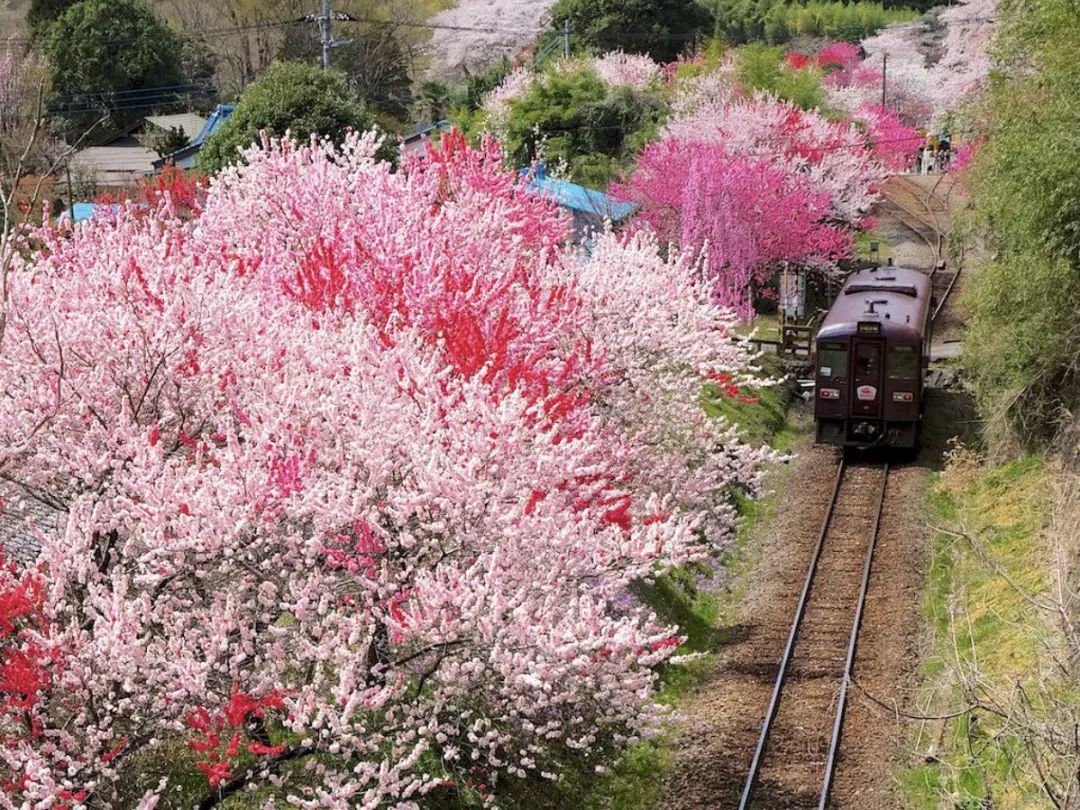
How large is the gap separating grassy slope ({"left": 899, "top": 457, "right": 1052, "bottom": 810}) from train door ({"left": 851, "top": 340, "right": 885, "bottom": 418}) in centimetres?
192

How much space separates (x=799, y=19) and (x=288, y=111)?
239 ft

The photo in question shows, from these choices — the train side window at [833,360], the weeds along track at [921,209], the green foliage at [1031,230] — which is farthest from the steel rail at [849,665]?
the weeds along track at [921,209]

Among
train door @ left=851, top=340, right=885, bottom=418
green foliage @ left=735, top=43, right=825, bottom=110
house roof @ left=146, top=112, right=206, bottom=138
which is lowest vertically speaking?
train door @ left=851, top=340, right=885, bottom=418

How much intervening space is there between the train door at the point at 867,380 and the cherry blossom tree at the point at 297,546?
1118 centimetres

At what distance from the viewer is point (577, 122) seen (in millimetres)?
46375

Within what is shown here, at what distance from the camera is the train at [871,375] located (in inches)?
1006

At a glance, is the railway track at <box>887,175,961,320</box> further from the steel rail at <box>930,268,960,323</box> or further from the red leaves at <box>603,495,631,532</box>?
the red leaves at <box>603,495,631,532</box>

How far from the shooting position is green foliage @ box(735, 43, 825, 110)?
4972 centimetres

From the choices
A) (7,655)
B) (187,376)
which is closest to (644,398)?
(187,376)

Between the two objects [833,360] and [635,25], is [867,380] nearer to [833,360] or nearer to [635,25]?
[833,360]

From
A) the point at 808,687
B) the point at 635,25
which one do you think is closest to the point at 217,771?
the point at 808,687

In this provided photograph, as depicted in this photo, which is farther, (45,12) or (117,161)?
(45,12)

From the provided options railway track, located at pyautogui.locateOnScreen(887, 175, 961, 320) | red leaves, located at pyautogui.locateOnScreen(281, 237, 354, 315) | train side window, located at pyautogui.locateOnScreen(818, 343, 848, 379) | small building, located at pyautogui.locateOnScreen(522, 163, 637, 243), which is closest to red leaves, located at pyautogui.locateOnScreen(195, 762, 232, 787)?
red leaves, located at pyautogui.locateOnScreen(281, 237, 354, 315)

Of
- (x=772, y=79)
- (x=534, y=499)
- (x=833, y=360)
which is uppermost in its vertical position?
(x=772, y=79)
